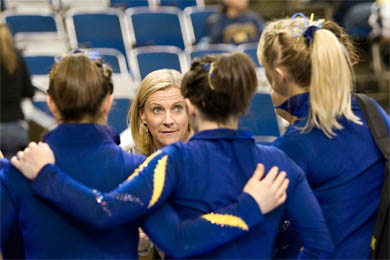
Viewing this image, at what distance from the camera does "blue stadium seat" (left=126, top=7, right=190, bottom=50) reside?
5965mm

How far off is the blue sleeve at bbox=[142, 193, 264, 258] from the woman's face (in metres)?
0.81

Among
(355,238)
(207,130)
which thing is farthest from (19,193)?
(355,238)

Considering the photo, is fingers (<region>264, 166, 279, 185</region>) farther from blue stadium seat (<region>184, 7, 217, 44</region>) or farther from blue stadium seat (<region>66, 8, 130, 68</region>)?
blue stadium seat (<region>184, 7, 217, 44</region>)

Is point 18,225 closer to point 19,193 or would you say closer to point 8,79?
point 19,193

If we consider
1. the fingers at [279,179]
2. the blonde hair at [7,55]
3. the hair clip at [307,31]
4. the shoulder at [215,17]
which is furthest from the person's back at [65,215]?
the shoulder at [215,17]

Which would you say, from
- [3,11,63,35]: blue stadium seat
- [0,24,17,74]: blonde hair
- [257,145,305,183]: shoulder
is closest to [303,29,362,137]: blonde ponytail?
[257,145,305,183]: shoulder

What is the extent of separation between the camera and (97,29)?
5859 millimetres

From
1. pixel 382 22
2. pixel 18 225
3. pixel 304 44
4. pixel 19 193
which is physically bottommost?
pixel 382 22

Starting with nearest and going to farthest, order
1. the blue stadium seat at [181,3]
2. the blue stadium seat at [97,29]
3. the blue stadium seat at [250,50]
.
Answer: the blue stadium seat at [250,50]
the blue stadium seat at [97,29]
the blue stadium seat at [181,3]

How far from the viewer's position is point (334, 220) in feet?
5.53

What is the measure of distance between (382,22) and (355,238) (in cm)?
435

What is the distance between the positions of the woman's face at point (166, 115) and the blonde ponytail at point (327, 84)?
68 cm

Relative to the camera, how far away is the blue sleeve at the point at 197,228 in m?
1.42

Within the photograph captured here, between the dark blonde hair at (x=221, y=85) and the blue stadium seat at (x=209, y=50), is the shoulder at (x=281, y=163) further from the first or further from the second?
the blue stadium seat at (x=209, y=50)
